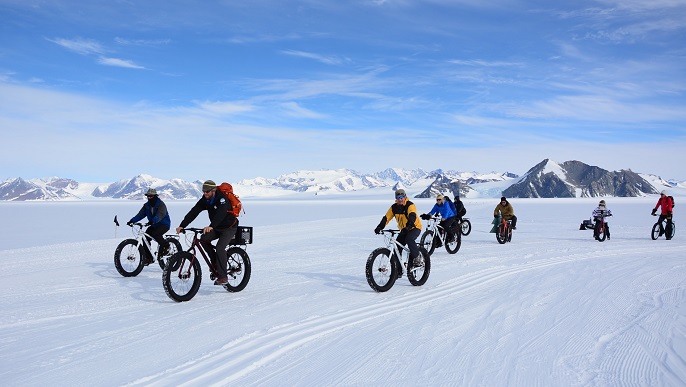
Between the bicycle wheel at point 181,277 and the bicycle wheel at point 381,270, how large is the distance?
3.02 m

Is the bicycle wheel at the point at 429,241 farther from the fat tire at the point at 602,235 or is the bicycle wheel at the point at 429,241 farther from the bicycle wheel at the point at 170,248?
the fat tire at the point at 602,235

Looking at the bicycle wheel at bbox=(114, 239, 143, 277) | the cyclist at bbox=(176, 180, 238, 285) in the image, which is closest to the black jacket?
the cyclist at bbox=(176, 180, 238, 285)

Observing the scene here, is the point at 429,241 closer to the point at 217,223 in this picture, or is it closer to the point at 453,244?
the point at 453,244

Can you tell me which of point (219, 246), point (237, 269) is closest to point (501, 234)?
point (237, 269)

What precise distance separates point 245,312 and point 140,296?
246 cm

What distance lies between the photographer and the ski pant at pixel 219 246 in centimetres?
839

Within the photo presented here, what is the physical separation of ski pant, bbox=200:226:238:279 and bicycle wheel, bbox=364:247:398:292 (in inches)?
99.9

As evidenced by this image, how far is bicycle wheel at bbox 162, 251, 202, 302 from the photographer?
7.93 metres

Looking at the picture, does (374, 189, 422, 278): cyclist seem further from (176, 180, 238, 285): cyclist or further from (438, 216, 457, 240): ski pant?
(438, 216, 457, 240): ski pant

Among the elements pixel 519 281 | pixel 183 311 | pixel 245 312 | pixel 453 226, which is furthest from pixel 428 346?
pixel 453 226

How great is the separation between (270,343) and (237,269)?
3.40 meters

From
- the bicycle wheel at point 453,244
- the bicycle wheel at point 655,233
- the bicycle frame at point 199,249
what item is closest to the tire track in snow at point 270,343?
the bicycle frame at point 199,249

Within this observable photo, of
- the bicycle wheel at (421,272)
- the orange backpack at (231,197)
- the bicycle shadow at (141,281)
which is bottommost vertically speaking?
the bicycle shadow at (141,281)

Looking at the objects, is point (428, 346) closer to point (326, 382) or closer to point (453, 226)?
point (326, 382)
